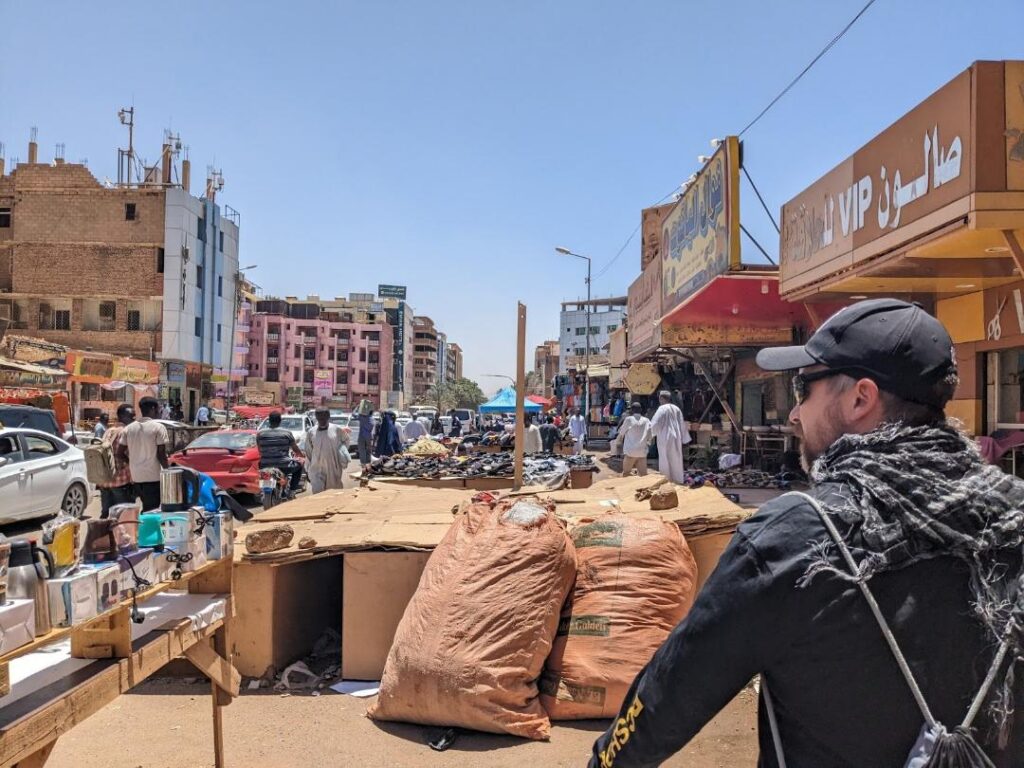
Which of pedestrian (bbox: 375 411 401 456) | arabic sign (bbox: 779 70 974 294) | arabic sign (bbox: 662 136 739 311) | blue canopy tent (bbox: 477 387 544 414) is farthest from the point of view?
blue canopy tent (bbox: 477 387 544 414)

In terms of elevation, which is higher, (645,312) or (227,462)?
(645,312)

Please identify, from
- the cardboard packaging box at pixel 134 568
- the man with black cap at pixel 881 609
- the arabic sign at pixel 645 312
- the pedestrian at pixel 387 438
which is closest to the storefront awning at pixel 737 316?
the arabic sign at pixel 645 312

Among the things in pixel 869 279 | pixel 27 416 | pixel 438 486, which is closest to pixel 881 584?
pixel 438 486

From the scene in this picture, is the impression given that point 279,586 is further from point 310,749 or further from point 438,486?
point 438,486

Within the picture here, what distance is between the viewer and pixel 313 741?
146 inches

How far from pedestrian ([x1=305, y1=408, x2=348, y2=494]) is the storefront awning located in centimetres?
536

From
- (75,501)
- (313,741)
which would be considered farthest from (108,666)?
(75,501)

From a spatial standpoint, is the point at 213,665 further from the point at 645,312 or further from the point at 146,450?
the point at 645,312

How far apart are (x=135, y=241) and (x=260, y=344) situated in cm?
4592

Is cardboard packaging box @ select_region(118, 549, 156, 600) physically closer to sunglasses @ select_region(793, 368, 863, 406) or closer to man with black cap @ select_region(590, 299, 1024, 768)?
man with black cap @ select_region(590, 299, 1024, 768)

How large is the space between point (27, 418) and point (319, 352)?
3202 inches

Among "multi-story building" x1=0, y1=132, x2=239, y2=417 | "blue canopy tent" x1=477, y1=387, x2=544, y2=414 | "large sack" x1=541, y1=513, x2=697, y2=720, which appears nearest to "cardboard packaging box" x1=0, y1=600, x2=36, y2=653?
"large sack" x1=541, y1=513, x2=697, y2=720

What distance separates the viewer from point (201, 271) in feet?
155

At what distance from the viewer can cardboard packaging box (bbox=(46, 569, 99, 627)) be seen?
6.89ft
